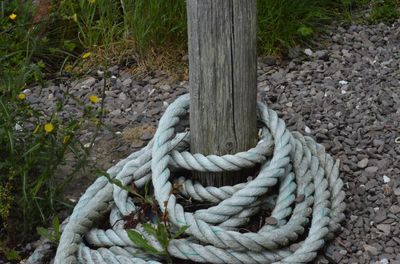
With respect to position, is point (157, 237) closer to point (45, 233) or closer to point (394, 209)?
point (45, 233)

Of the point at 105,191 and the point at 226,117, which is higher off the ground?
the point at 226,117

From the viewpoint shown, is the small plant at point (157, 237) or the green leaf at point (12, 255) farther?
the green leaf at point (12, 255)

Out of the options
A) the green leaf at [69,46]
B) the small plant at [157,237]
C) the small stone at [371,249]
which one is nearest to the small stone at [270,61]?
the green leaf at [69,46]

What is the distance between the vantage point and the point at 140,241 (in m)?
3.10

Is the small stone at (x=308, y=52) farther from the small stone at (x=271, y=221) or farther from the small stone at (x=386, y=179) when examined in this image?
the small stone at (x=271, y=221)

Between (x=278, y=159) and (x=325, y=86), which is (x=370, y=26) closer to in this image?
(x=325, y=86)

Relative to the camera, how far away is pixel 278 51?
4895mm

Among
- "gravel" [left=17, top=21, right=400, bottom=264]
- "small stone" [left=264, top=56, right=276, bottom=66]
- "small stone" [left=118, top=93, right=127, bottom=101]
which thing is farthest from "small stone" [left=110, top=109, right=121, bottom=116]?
"small stone" [left=264, top=56, right=276, bottom=66]

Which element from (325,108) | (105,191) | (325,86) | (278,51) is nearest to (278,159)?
(105,191)

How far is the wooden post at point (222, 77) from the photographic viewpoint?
3.07m

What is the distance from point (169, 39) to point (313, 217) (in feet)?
6.34

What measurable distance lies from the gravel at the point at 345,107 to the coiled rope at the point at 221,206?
0.17 m

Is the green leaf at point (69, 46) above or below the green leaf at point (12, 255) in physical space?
above

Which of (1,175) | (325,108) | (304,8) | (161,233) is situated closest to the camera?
(161,233)
